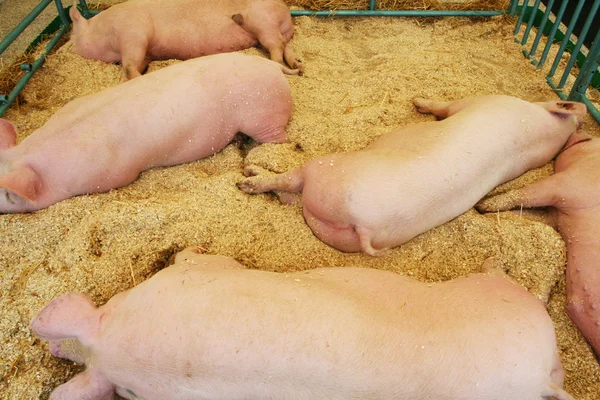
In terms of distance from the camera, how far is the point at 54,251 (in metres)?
1.65

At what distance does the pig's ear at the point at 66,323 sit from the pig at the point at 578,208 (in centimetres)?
151

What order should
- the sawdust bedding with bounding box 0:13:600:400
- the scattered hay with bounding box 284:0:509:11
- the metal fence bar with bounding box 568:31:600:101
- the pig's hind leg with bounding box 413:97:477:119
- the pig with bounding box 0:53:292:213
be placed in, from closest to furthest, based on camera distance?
the sawdust bedding with bounding box 0:13:600:400, the pig with bounding box 0:53:292:213, the pig's hind leg with bounding box 413:97:477:119, the metal fence bar with bounding box 568:31:600:101, the scattered hay with bounding box 284:0:509:11

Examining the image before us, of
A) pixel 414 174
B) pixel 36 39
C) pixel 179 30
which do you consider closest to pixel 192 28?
pixel 179 30

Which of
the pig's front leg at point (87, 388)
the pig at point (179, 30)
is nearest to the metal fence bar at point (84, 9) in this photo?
the pig at point (179, 30)

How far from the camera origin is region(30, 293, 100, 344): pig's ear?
1257 mm

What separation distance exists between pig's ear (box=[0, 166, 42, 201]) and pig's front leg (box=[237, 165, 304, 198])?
0.79 meters

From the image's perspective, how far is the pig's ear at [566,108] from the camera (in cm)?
200

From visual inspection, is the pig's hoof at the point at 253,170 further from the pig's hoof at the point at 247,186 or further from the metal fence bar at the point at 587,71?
the metal fence bar at the point at 587,71

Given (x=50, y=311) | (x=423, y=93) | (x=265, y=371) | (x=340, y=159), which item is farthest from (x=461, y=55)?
(x=50, y=311)

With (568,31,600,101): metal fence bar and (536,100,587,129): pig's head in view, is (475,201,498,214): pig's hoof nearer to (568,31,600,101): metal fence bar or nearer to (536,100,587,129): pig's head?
(536,100,587,129): pig's head

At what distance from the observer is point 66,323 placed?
4.17ft

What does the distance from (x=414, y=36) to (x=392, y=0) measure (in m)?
0.44

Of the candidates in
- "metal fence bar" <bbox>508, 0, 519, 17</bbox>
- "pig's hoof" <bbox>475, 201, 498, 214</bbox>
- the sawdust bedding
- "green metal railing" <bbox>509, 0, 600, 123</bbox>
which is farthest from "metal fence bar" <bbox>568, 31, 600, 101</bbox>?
"pig's hoof" <bbox>475, 201, 498, 214</bbox>

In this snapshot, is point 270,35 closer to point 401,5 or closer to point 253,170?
point 401,5
